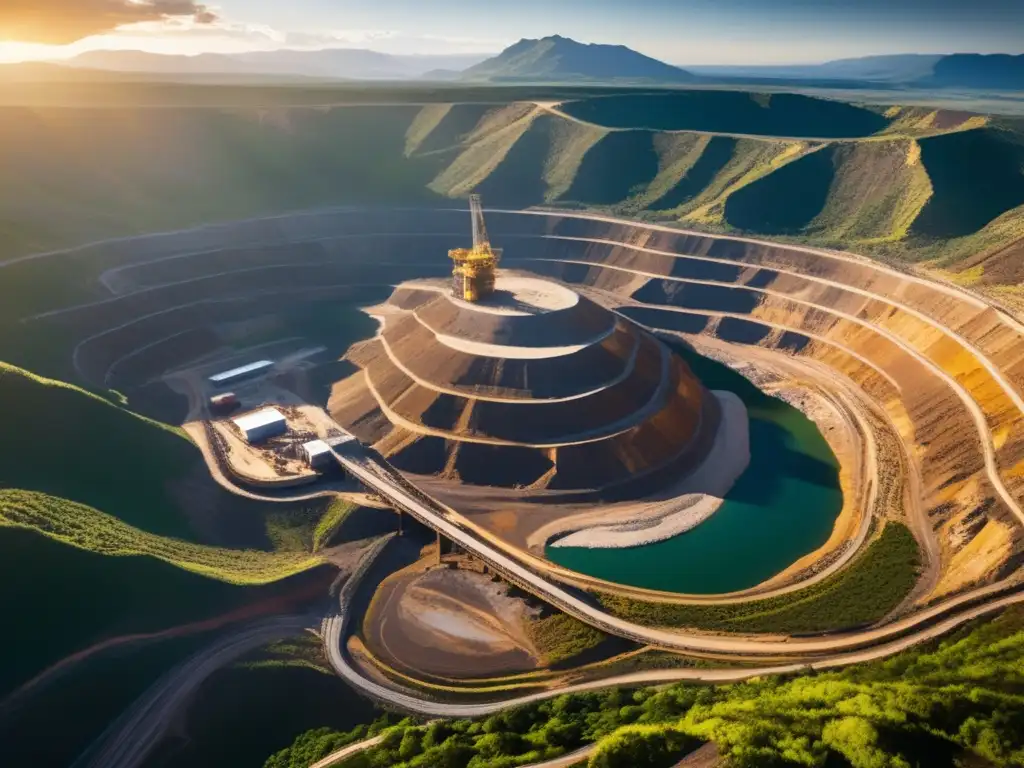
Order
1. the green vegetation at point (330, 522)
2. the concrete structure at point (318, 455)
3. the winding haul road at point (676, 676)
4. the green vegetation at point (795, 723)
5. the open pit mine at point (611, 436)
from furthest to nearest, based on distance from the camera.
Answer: the concrete structure at point (318, 455), the green vegetation at point (330, 522), the open pit mine at point (611, 436), the winding haul road at point (676, 676), the green vegetation at point (795, 723)

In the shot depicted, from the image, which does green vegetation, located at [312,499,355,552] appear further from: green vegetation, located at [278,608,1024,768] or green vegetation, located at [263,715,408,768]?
green vegetation, located at [278,608,1024,768]

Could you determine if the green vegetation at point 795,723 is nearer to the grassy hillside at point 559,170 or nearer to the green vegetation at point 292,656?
the green vegetation at point 292,656

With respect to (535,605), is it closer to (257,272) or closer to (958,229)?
(257,272)

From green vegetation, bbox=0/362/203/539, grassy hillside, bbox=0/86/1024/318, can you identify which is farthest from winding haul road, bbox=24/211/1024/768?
grassy hillside, bbox=0/86/1024/318

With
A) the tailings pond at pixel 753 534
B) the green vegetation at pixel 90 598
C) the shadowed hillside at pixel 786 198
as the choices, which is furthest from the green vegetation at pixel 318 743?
the shadowed hillside at pixel 786 198

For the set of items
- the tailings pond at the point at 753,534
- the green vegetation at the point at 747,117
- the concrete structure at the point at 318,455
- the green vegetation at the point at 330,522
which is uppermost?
the green vegetation at the point at 747,117

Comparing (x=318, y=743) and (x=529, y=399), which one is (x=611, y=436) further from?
(x=318, y=743)

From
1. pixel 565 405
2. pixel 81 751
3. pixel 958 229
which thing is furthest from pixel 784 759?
pixel 958 229
